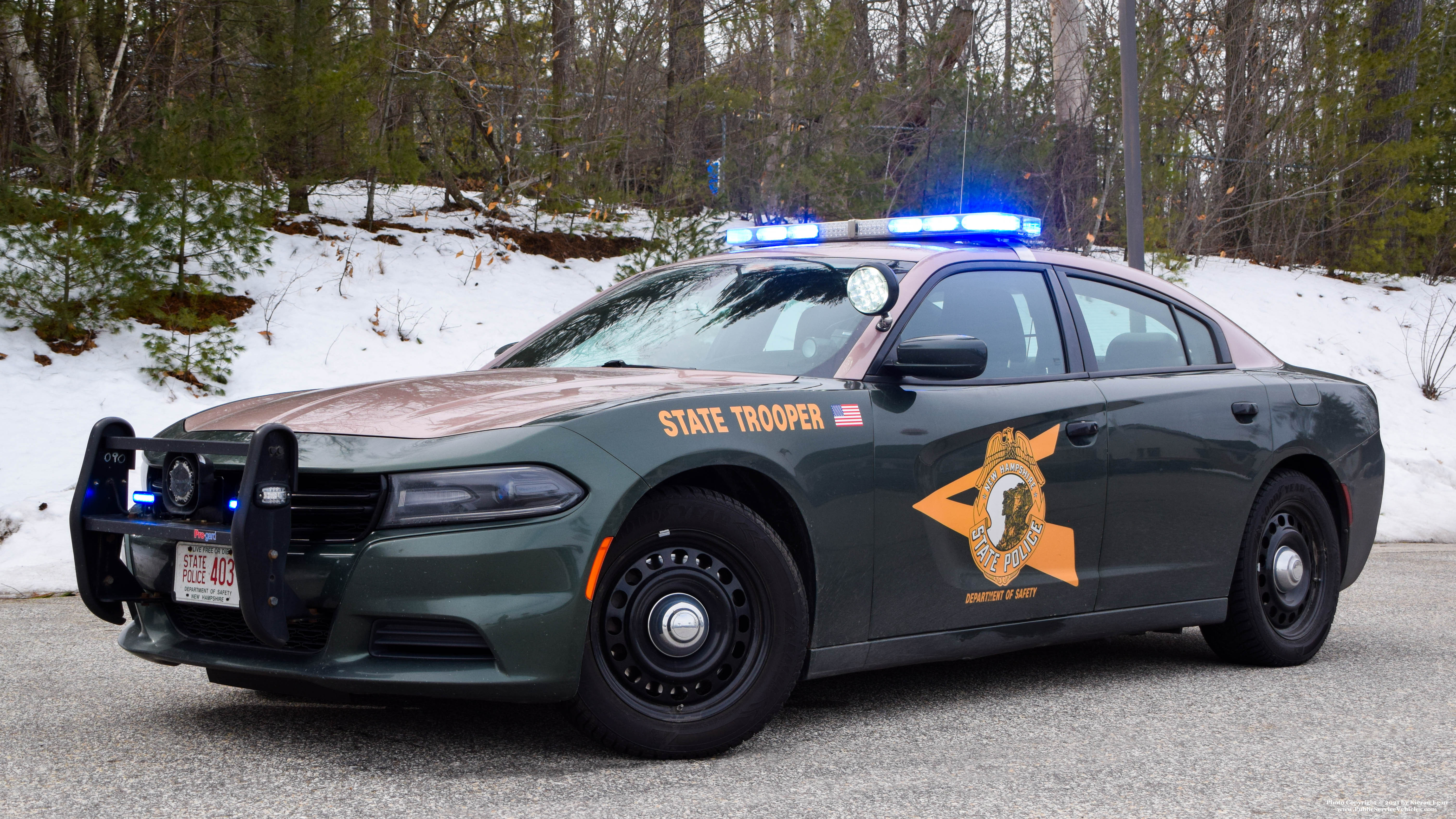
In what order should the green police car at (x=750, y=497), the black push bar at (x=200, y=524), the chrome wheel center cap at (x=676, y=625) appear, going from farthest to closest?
the chrome wheel center cap at (x=676, y=625), the green police car at (x=750, y=497), the black push bar at (x=200, y=524)

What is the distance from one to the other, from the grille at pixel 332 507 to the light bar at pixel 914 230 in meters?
2.32

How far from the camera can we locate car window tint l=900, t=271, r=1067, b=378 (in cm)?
449

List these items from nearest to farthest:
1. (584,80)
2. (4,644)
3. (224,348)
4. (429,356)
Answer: (4,644)
(224,348)
(429,356)
(584,80)

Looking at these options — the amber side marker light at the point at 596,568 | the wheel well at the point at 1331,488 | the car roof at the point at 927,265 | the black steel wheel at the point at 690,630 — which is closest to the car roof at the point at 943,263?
the car roof at the point at 927,265

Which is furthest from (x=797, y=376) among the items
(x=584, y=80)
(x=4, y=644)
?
(x=584, y=80)

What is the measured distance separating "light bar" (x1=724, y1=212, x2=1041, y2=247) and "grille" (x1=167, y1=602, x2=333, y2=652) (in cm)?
248

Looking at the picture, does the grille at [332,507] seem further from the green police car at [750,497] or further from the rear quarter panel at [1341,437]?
the rear quarter panel at [1341,437]

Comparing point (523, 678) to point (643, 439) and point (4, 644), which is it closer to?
point (643, 439)

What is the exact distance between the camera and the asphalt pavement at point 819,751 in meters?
3.22

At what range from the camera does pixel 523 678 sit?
327 centimetres

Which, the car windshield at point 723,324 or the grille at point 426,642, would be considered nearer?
the grille at point 426,642

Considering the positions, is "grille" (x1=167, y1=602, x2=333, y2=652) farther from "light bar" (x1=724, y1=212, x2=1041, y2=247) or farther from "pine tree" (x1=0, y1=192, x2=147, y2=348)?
"pine tree" (x1=0, y1=192, x2=147, y2=348)

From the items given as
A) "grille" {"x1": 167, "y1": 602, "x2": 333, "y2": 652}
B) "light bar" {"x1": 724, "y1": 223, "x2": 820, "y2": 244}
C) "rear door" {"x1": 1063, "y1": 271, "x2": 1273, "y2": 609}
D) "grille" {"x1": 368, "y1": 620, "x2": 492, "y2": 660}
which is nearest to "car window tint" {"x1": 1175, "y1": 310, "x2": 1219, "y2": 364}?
"rear door" {"x1": 1063, "y1": 271, "x2": 1273, "y2": 609}

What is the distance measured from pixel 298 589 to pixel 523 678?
1.95ft
